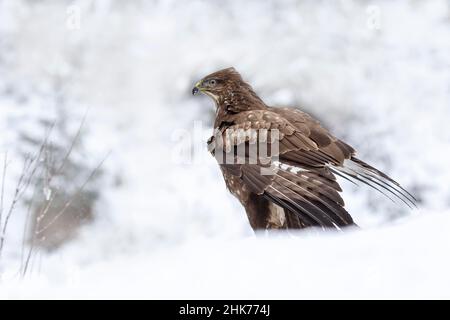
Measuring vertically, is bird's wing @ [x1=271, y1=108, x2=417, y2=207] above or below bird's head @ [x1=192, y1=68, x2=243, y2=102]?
below

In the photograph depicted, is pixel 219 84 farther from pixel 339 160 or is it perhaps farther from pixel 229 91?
pixel 339 160

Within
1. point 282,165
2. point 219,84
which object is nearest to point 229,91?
point 219,84

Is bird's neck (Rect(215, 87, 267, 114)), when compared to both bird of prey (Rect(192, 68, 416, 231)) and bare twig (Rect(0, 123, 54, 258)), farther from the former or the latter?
bare twig (Rect(0, 123, 54, 258))

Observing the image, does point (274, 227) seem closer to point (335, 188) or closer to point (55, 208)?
point (335, 188)

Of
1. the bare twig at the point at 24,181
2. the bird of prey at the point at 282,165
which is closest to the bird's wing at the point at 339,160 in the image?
the bird of prey at the point at 282,165

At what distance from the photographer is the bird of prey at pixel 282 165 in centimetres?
353

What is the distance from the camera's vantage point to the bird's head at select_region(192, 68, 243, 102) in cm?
460

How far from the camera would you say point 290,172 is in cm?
379

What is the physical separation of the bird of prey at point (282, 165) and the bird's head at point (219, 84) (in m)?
0.02

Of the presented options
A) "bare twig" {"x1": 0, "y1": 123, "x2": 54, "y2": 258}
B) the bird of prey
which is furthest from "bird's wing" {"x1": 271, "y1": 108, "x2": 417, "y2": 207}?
"bare twig" {"x1": 0, "y1": 123, "x2": 54, "y2": 258}

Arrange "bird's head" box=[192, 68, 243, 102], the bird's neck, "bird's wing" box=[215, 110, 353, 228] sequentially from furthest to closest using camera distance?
"bird's head" box=[192, 68, 243, 102] < the bird's neck < "bird's wing" box=[215, 110, 353, 228]

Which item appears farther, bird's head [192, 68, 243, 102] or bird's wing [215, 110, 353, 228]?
bird's head [192, 68, 243, 102]
